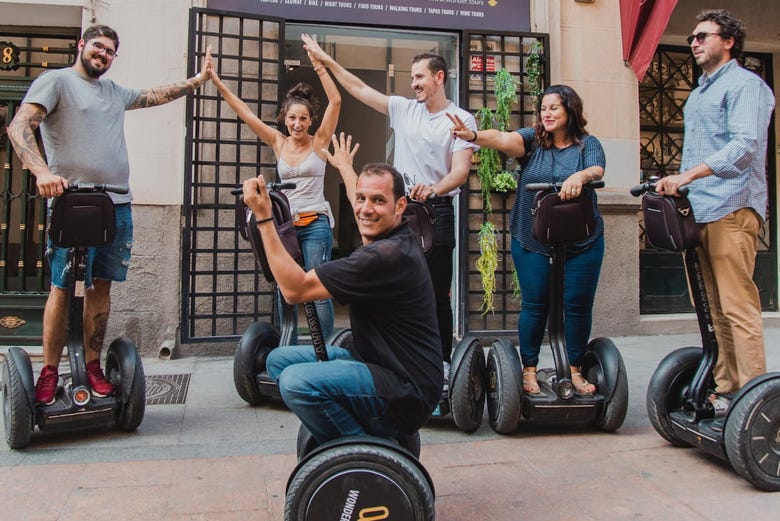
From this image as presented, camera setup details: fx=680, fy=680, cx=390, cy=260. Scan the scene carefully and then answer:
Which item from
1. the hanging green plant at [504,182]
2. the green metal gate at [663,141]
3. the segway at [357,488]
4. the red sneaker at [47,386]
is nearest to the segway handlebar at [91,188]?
the red sneaker at [47,386]

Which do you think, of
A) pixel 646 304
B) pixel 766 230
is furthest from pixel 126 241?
pixel 766 230

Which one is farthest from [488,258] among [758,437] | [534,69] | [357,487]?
[357,487]

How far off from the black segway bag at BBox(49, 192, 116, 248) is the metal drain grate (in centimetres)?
149

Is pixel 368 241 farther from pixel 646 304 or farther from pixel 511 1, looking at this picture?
pixel 646 304

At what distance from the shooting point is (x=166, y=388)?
16.6 feet

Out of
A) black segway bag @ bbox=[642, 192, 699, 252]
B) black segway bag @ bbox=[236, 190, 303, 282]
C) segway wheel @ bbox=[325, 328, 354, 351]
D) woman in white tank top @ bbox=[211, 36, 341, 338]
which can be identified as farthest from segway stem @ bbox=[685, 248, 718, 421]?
woman in white tank top @ bbox=[211, 36, 341, 338]

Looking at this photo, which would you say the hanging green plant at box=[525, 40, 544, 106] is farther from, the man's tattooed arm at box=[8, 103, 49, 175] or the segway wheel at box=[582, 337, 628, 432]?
the man's tattooed arm at box=[8, 103, 49, 175]

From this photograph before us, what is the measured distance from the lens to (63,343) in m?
3.93

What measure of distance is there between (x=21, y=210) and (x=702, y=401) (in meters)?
5.90

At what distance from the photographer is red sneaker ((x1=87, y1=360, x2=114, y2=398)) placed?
3848mm

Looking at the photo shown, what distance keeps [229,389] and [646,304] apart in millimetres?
4807

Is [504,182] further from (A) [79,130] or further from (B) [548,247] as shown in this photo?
(A) [79,130]

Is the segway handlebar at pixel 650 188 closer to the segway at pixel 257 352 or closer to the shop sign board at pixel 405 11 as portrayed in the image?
the segway at pixel 257 352

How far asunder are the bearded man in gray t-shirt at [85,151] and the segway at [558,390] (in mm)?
2242
